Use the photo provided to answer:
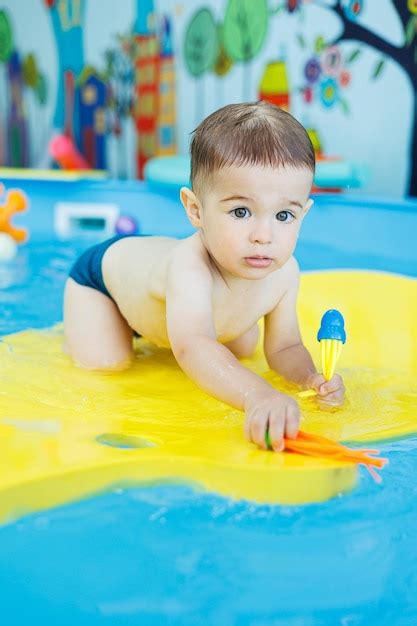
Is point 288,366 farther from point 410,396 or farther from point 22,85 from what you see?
point 22,85

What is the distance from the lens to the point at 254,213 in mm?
1339

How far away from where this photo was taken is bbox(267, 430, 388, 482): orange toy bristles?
3.81 ft

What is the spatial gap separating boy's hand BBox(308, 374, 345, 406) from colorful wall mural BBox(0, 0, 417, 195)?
8.83ft

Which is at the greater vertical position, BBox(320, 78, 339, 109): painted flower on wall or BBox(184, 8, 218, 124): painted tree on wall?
BBox(184, 8, 218, 124): painted tree on wall

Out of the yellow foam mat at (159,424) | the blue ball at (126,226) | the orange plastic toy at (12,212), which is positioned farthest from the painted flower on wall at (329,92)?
the yellow foam mat at (159,424)

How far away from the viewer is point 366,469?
117 centimetres

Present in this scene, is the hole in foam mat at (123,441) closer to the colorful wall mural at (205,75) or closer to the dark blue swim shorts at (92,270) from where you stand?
the dark blue swim shorts at (92,270)

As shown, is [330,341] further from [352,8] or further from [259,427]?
[352,8]

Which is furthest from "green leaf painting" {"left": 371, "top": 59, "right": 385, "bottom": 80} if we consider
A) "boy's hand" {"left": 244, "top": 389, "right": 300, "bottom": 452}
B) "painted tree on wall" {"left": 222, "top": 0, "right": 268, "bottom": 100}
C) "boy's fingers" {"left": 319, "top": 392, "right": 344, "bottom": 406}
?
"boy's hand" {"left": 244, "top": 389, "right": 300, "bottom": 452}

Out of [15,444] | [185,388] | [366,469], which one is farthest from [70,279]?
[366,469]

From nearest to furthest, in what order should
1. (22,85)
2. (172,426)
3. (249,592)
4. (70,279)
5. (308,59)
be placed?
(249,592) < (172,426) < (70,279) < (308,59) < (22,85)

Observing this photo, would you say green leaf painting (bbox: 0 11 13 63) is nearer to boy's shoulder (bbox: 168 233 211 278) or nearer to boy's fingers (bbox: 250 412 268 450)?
boy's shoulder (bbox: 168 233 211 278)

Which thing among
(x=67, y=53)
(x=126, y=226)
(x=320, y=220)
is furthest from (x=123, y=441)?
(x=67, y=53)

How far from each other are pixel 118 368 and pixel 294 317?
1.30 feet
